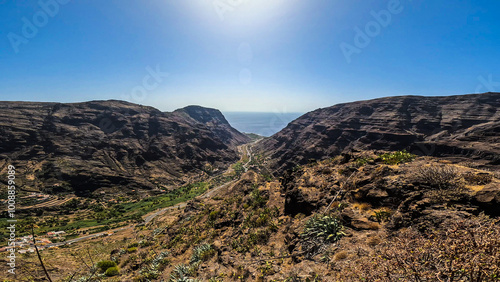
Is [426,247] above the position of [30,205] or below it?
above

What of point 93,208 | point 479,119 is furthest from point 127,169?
point 479,119

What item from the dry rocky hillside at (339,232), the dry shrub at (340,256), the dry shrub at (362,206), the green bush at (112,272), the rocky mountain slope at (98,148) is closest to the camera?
the dry rocky hillside at (339,232)

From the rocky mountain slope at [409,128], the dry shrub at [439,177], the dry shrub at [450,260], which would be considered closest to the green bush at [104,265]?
the dry shrub at [450,260]

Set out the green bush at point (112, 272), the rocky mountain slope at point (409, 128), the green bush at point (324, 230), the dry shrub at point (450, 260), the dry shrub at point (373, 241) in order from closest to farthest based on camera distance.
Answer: the dry shrub at point (450, 260), the dry shrub at point (373, 241), the green bush at point (324, 230), the green bush at point (112, 272), the rocky mountain slope at point (409, 128)

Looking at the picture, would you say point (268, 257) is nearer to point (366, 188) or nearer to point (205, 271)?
point (205, 271)

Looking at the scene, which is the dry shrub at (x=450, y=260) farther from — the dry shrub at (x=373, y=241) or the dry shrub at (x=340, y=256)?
the dry shrub at (x=373, y=241)

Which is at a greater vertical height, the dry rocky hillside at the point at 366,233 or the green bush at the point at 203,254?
the dry rocky hillside at the point at 366,233

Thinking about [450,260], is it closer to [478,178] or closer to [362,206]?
[362,206]

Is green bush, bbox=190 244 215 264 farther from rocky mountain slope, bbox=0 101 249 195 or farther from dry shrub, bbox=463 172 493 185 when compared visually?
rocky mountain slope, bbox=0 101 249 195

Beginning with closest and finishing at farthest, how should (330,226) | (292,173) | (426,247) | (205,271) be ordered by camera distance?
(426,247), (330,226), (205,271), (292,173)
